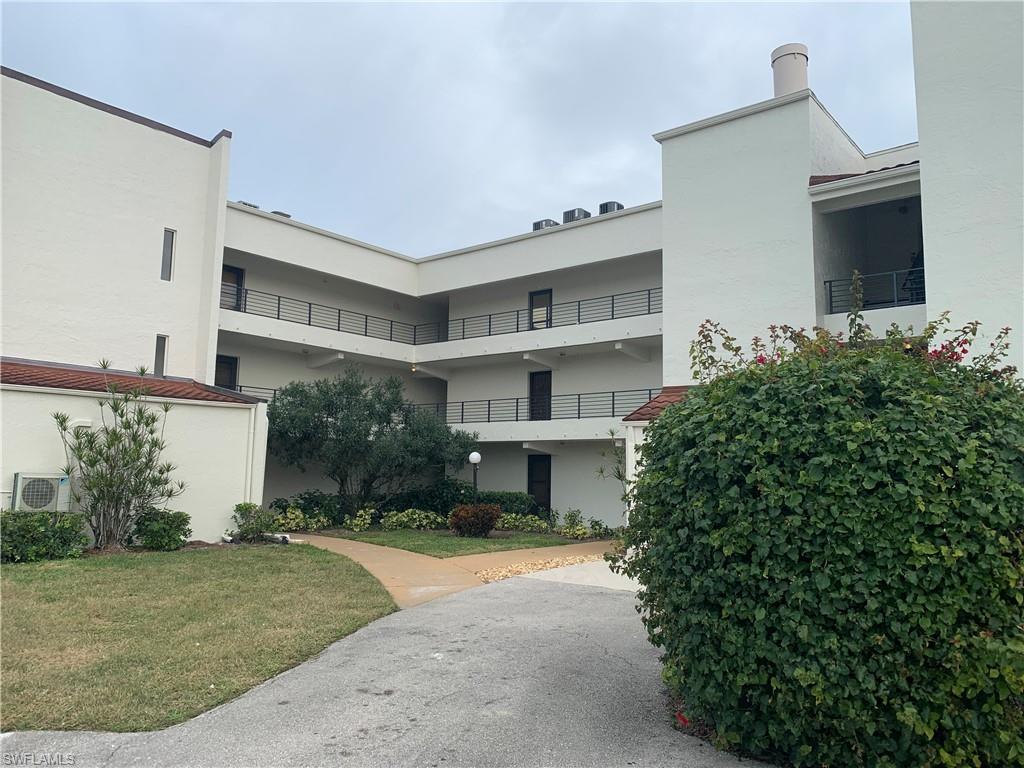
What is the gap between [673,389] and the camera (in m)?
17.9

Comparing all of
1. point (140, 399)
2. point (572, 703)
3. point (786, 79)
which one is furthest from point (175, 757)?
point (786, 79)

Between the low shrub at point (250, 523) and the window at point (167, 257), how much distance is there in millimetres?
7110

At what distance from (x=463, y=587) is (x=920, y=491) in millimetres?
8299

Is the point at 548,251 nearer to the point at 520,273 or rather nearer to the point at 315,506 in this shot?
the point at 520,273

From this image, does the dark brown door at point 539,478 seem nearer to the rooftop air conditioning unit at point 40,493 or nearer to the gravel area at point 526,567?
the gravel area at point 526,567

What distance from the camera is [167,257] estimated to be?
1928 centimetres

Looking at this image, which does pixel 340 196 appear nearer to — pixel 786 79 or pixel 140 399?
pixel 140 399

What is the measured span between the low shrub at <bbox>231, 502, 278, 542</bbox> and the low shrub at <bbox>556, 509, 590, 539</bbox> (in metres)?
8.52

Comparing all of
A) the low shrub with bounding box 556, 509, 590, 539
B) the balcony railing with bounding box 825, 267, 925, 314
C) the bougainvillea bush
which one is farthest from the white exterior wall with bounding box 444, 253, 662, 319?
the bougainvillea bush

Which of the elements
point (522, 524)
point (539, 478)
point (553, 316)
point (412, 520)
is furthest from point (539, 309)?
point (412, 520)

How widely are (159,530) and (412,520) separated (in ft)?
28.1

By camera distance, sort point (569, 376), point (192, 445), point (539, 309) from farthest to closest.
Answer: point (539, 309) < point (569, 376) < point (192, 445)

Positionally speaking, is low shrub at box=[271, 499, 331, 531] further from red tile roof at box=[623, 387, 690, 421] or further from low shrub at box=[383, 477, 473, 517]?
red tile roof at box=[623, 387, 690, 421]

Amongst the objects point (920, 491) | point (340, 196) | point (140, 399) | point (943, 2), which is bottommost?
point (920, 491)
